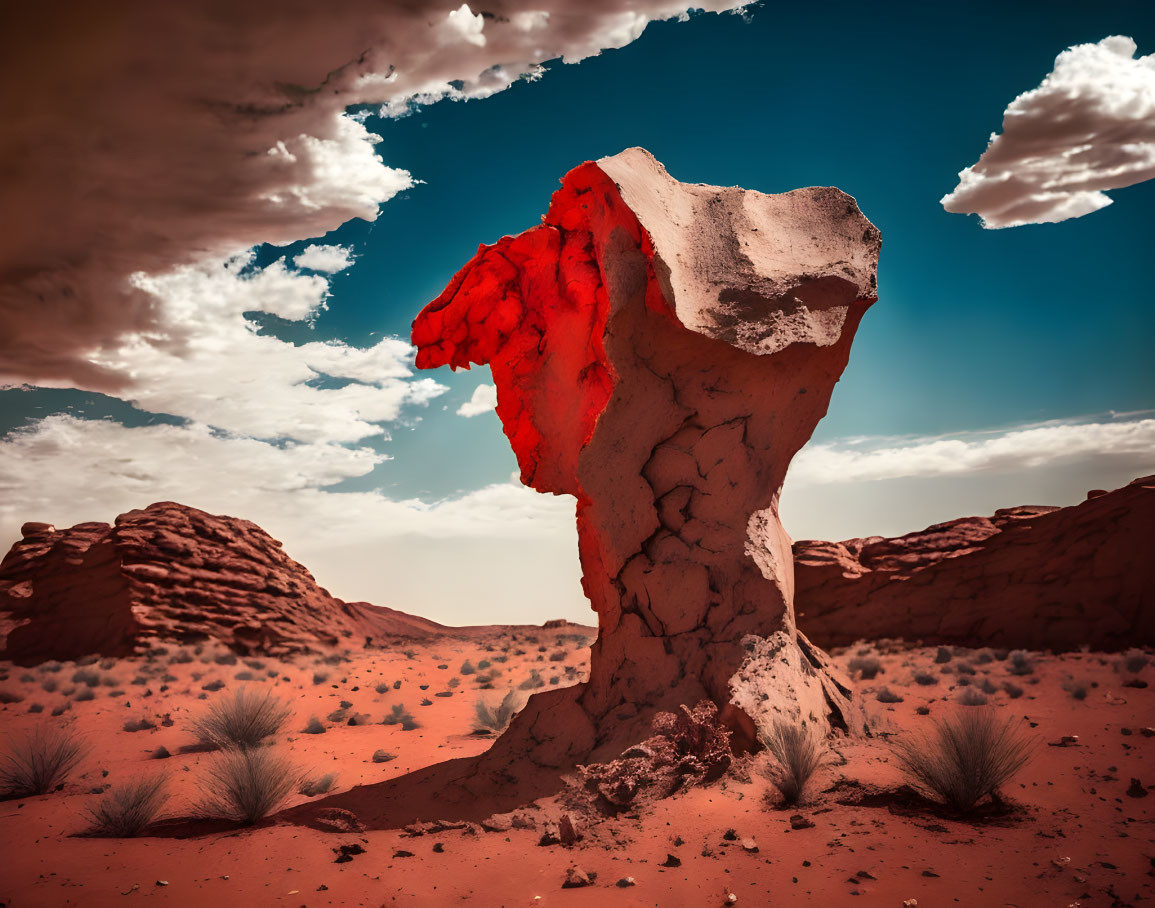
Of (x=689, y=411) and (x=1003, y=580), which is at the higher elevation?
(x=689, y=411)

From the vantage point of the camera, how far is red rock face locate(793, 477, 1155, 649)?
462 inches

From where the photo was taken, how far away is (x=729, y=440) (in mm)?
5945

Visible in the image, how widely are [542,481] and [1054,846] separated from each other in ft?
15.8

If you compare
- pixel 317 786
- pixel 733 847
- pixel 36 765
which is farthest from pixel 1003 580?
pixel 36 765

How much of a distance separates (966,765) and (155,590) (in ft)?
64.6

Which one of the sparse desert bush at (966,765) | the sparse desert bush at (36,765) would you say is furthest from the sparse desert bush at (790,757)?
the sparse desert bush at (36,765)

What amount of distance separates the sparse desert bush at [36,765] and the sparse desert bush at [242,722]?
145 cm

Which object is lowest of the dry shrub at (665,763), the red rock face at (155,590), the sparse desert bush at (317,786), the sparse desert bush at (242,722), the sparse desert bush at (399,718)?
the sparse desert bush at (399,718)

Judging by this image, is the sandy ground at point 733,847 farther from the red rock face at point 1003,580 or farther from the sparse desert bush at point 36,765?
the red rock face at point 1003,580

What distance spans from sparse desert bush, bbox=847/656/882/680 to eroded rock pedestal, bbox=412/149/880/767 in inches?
207

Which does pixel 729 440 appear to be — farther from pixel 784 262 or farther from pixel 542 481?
pixel 542 481

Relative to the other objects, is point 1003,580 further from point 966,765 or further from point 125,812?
point 125,812

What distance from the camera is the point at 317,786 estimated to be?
6793mm

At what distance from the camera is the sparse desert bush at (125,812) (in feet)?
17.9
